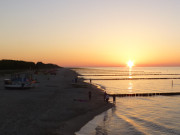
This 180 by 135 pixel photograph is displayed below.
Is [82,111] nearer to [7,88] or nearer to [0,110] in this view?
[0,110]

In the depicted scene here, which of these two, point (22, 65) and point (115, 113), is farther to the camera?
point (22, 65)

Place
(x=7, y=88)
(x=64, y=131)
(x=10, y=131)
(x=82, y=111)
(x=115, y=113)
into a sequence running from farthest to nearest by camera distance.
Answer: (x=7, y=88) → (x=115, y=113) → (x=82, y=111) → (x=64, y=131) → (x=10, y=131)

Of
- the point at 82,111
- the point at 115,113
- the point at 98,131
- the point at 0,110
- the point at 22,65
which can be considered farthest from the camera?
the point at 22,65

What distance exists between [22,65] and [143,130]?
524 feet

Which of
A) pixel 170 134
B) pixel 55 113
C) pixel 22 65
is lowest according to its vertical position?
pixel 170 134

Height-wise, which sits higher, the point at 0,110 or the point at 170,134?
the point at 0,110

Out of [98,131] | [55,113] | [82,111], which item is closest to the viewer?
[98,131]

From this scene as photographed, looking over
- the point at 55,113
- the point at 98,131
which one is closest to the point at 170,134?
the point at 98,131

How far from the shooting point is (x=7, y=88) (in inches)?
1625

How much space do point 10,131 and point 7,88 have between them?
29.0 meters

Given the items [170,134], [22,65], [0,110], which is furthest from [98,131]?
[22,65]

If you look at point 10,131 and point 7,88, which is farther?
point 7,88

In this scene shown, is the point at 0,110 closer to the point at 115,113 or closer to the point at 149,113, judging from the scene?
the point at 115,113

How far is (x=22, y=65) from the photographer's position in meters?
164
